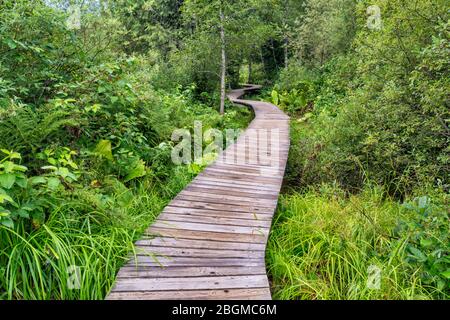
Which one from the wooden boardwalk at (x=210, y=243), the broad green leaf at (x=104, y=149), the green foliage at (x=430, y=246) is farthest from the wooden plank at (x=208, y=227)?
the broad green leaf at (x=104, y=149)

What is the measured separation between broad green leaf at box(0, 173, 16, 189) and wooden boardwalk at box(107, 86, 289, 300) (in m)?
1.07

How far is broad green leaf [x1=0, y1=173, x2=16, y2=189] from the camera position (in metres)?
2.60

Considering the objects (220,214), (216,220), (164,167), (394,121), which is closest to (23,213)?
Result: (216,220)

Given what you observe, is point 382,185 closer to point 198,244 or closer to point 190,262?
point 198,244

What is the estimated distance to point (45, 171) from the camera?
386 centimetres

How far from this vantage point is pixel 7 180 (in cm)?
263

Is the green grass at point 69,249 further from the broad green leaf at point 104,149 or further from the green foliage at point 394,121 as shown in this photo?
the green foliage at point 394,121

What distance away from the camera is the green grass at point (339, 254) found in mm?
2902

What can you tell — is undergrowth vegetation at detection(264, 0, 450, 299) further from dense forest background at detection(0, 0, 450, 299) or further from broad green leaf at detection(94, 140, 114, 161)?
broad green leaf at detection(94, 140, 114, 161)

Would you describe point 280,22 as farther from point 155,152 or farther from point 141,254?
point 141,254

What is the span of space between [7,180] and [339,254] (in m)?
2.98

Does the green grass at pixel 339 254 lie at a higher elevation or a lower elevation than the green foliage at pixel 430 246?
lower

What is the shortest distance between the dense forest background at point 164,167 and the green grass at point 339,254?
16mm

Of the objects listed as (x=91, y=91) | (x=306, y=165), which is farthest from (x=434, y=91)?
(x=91, y=91)
